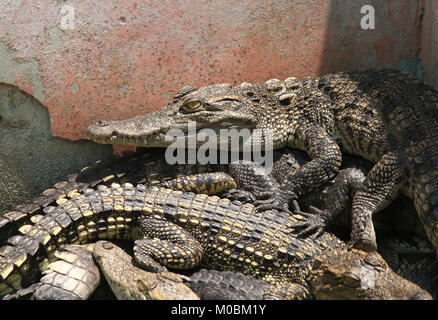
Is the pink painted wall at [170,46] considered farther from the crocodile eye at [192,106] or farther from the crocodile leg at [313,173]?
the crocodile leg at [313,173]

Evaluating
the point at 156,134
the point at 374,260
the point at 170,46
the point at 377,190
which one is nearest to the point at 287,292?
the point at 374,260

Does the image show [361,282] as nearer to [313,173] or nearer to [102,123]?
[313,173]

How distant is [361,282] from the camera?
118 inches

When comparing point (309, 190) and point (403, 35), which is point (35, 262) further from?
point (403, 35)

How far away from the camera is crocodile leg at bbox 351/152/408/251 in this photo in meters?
3.46

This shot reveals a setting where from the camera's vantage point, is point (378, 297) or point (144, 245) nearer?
point (378, 297)

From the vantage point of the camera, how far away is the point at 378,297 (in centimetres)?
297

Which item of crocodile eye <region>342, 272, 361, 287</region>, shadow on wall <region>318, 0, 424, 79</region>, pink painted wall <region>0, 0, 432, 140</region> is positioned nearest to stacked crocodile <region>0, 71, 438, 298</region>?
crocodile eye <region>342, 272, 361, 287</region>

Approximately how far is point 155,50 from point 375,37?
5.54ft

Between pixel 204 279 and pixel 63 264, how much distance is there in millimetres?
813

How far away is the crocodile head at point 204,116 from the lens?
150 inches
